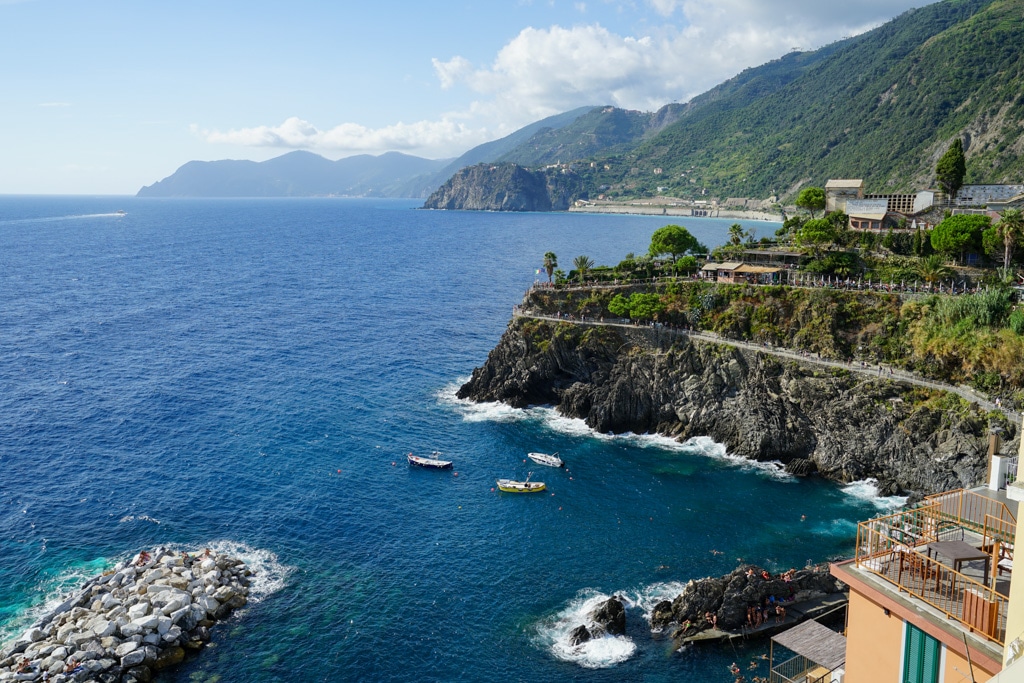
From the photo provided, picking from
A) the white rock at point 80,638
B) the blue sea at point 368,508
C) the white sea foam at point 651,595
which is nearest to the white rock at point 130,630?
the white rock at point 80,638

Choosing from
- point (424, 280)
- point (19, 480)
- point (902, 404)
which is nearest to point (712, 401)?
point (902, 404)

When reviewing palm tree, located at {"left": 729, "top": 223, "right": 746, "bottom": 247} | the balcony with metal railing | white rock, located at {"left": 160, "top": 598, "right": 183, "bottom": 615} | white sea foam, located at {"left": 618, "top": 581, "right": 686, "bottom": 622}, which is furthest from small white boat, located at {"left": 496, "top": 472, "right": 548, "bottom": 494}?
palm tree, located at {"left": 729, "top": 223, "right": 746, "bottom": 247}

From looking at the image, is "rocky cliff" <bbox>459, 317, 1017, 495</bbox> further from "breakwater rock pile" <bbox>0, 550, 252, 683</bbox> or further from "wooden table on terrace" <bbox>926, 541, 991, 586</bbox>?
"wooden table on terrace" <bbox>926, 541, 991, 586</bbox>

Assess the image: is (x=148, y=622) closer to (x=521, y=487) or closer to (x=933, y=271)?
(x=521, y=487)

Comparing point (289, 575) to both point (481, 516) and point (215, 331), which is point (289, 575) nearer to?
point (481, 516)

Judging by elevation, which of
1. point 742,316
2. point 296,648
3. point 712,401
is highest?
point 742,316

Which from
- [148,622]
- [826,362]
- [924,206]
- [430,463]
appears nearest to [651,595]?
[430,463]

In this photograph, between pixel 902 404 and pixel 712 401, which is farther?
pixel 712 401
